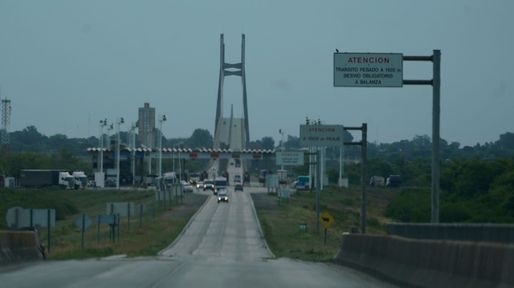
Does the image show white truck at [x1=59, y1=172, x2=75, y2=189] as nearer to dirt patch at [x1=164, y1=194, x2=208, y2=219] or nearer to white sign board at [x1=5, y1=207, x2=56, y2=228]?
dirt patch at [x1=164, y1=194, x2=208, y2=219]

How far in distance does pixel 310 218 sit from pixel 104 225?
19.1 metres

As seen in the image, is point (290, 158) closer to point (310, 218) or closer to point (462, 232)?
point (310, 218)

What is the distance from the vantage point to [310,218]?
95.1m

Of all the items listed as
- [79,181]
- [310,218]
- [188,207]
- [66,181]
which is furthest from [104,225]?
[79,181]

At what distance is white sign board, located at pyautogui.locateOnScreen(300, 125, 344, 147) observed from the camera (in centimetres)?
5968

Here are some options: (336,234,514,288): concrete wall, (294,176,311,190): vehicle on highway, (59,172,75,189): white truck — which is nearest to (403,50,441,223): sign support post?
(336,234,514,288): concrete wall

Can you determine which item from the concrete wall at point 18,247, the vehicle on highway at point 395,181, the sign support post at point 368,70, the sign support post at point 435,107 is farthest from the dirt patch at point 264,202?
the sign support post at point 368,70

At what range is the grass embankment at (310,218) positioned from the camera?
62.4m

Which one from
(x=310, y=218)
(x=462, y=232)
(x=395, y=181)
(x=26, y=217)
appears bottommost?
(x=310, y=218)

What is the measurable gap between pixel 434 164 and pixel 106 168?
132298mm

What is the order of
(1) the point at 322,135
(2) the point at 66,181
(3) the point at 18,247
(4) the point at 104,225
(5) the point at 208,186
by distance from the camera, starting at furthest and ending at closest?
(5) the point at 208,186, (2) the point at 66,181, (4) the point at 104,225, (1) the point at 322,135, (3) the point at 18,247

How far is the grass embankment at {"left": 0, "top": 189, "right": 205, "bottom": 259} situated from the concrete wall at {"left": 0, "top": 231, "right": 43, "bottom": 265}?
227 inches

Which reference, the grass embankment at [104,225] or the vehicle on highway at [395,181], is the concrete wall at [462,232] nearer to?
the grass embankment at [104,225]

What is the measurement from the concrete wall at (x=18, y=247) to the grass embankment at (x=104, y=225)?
575 centimetres
